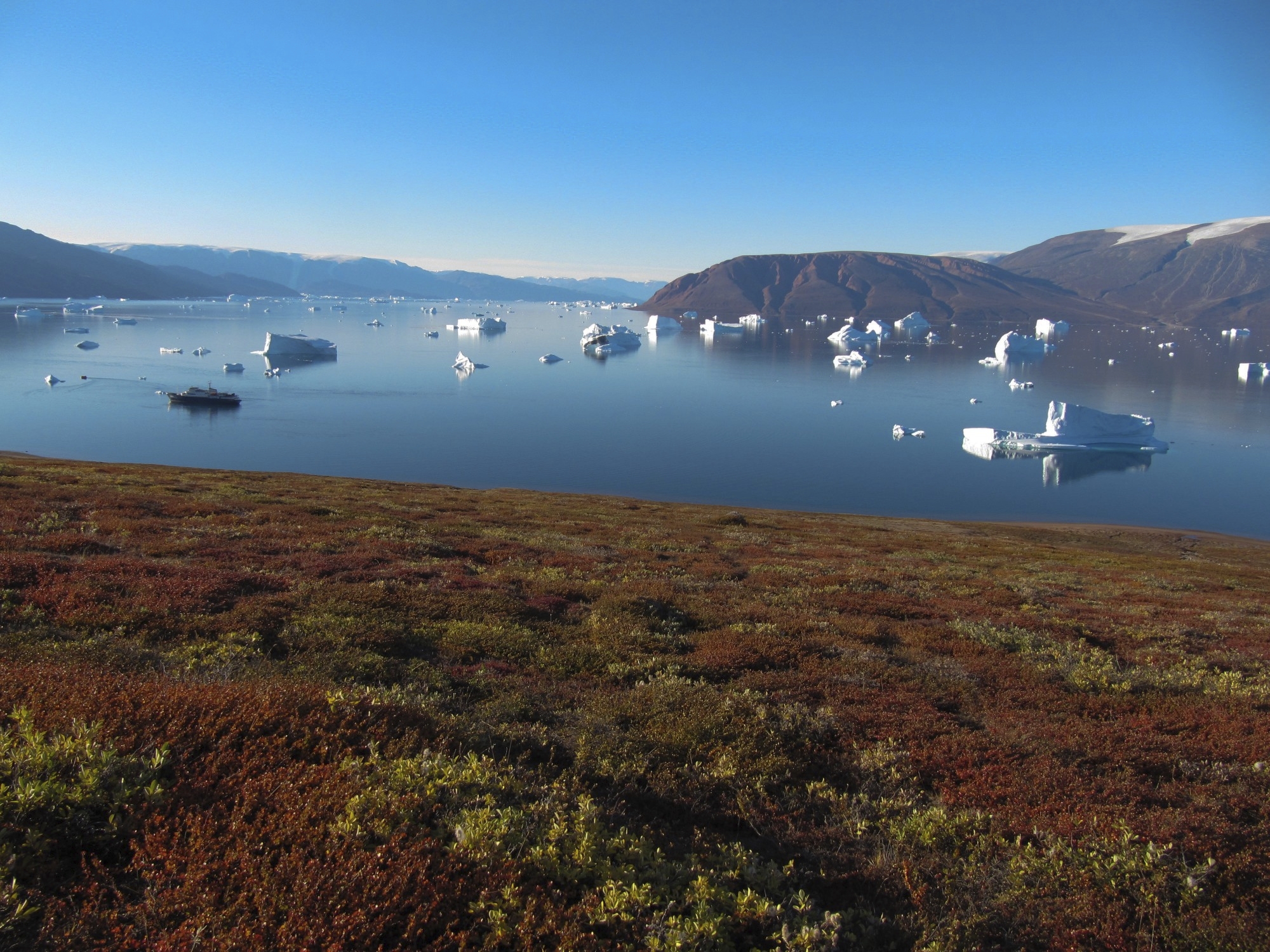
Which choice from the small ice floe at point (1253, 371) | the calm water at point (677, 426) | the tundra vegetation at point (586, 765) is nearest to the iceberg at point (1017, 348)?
the calm water at point (677, 426)

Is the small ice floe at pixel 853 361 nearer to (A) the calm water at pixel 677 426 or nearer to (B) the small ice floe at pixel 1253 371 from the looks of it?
(A) the calm water at pixel 677 426

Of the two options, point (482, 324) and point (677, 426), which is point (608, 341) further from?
point (677, 426)

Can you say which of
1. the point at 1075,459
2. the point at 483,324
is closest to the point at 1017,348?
the point at 1075,459

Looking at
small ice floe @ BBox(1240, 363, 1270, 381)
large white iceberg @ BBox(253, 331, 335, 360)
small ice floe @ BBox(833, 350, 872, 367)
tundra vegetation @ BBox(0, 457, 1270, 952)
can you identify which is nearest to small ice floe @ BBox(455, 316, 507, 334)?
large white iceberg @ BBox(253, 331, 335, 360)

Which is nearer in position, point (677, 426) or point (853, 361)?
point (677, 426)

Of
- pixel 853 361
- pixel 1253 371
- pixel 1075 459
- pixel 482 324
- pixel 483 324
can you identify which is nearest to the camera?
pixel 1075 459

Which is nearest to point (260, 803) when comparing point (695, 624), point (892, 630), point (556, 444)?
point (695, 624)

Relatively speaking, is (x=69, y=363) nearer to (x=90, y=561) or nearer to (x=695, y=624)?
(x=90, y=561)
